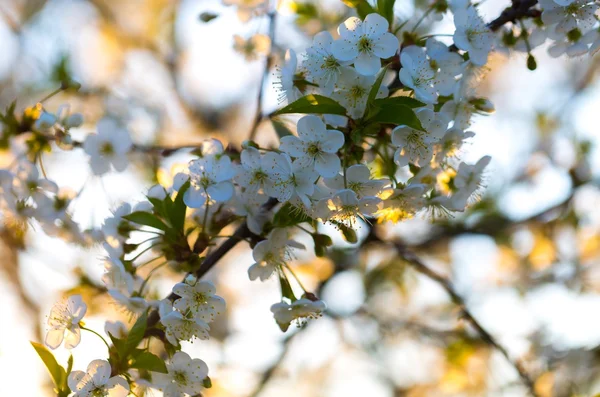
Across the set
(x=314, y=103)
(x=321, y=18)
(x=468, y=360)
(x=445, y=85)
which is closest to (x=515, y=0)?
(x=445, y=85)

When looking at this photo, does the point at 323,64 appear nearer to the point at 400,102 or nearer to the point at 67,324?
the point at 400,102

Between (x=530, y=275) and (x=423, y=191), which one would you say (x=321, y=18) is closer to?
(x=423, y=191)

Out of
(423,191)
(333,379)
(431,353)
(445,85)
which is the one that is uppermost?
(445,85)

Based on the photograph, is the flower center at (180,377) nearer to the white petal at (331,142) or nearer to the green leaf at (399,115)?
the white petal at (331,142)

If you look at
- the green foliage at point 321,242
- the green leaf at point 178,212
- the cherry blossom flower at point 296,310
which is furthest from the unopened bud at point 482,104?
the green leaf at point 178,212

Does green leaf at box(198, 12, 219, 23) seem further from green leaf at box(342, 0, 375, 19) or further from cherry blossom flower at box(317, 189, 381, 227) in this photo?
cherry blossom flower at box(317, 189, 381, 227)

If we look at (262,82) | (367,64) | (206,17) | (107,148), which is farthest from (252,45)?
(367,64)
